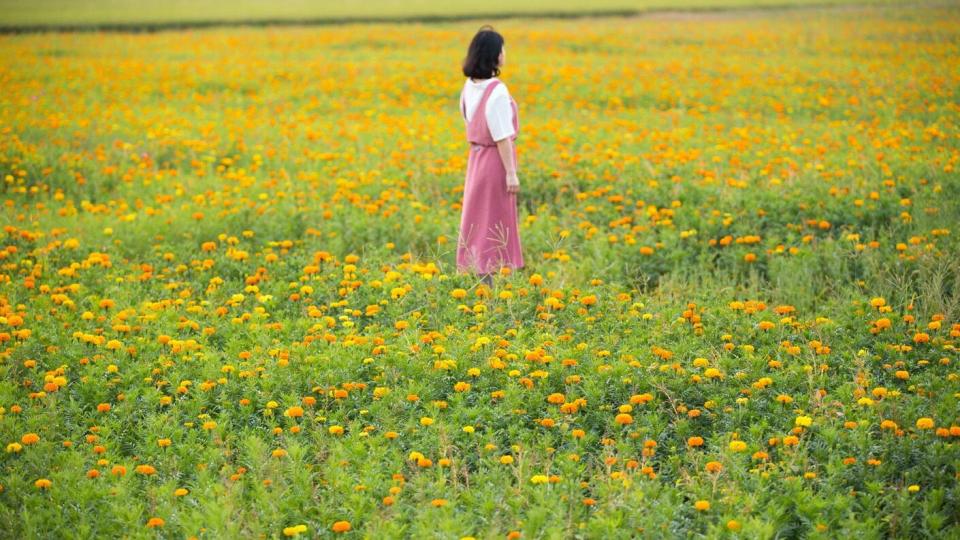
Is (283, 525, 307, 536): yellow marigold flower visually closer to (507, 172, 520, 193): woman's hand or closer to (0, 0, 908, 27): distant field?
(507, 172, 520, 193): woman's hand

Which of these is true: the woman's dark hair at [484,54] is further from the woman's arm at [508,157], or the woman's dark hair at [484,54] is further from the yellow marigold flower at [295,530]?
the yellow marigold flower at [295,530]

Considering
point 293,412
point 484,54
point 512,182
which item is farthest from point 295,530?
point 484,54

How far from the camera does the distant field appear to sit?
2984cm

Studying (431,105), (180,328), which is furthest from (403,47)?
(180,328)

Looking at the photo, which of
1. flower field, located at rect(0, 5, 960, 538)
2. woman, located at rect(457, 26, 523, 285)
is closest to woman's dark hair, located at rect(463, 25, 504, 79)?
woman, located at rect(457, 26, 523, 285)

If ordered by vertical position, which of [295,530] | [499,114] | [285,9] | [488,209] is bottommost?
[295,530]

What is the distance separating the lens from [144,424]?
190 inches

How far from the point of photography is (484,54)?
6.35 m

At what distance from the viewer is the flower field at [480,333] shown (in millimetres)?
4078

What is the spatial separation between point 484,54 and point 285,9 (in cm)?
2913

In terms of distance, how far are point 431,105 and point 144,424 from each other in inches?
409

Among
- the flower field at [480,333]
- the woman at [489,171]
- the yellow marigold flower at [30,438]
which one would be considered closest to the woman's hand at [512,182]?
the woman at [489,171]

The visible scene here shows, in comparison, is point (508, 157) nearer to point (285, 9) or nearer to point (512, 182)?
point (512, 182)

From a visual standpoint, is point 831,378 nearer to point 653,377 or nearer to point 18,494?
point 653,377
